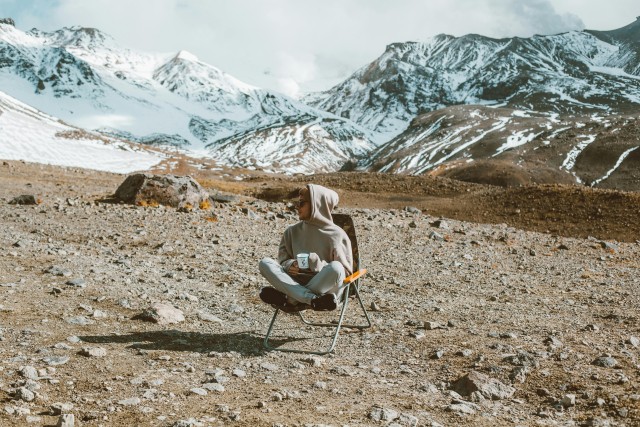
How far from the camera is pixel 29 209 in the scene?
2130 centimetres

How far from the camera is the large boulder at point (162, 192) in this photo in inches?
957

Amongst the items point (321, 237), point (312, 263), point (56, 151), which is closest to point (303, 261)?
point (312, 263)

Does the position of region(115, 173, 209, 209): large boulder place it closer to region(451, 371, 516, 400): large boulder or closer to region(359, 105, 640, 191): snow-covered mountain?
region(451, 371, 516, 400): large boulder

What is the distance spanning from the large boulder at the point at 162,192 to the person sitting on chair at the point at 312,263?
15644 millimetres

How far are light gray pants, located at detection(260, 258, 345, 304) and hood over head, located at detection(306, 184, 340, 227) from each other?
2.41ft

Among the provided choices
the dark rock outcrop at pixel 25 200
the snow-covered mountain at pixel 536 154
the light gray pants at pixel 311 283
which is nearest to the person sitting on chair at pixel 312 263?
the light gray pants at pixel 311 283

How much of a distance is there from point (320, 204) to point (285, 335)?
2382mm

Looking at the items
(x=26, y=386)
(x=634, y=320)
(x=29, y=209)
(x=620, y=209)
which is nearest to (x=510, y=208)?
(x=620, y=209)

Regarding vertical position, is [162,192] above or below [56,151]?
above

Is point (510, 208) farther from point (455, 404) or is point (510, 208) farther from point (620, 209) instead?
point (455, 404)

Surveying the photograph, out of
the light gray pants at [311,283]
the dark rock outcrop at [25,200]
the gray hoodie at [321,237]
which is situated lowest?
the dark rock outcrop at [25,200]

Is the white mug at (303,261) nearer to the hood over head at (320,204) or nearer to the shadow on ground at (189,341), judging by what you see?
the hood over head at (320,204)

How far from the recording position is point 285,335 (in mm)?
9711

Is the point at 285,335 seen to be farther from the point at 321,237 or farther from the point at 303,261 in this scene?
the point at 321,237
